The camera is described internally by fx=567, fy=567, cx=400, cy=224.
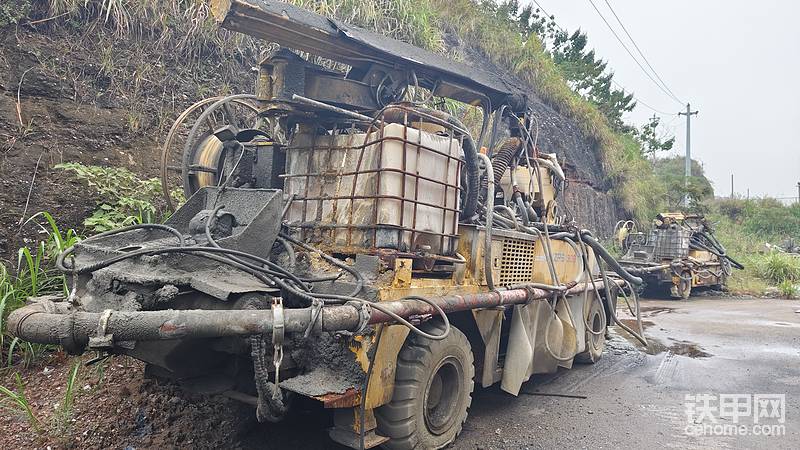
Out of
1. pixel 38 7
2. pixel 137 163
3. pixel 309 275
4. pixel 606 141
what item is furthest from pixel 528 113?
pixel 606 141

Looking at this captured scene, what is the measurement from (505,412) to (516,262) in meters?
1.30

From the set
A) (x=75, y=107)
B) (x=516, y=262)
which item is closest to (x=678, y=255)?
(x=516, y=262)

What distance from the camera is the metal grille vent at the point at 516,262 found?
4762mm

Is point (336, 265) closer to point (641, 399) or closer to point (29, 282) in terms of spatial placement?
point (29, 282)

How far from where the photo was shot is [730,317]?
11172 mm

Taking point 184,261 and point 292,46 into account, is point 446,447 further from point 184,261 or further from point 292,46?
point 292,46

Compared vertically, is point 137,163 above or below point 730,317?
above

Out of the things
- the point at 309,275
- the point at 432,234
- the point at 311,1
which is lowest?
the point at 309,275

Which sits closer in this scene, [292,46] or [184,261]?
[184,261]

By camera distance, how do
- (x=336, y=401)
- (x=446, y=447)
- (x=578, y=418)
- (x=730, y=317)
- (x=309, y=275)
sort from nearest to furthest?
(x=336, y=401), (x=309, y=275), (x=446, y=447), (x=578, y=418), (x=730, y=317)

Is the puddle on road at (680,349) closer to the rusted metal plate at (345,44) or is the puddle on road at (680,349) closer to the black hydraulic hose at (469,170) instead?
the black hydraulic hose at (469,170)

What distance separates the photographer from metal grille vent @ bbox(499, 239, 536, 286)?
15.6ft

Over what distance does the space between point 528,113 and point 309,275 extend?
10.9ft

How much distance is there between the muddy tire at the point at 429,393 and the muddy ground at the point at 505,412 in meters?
0.28
